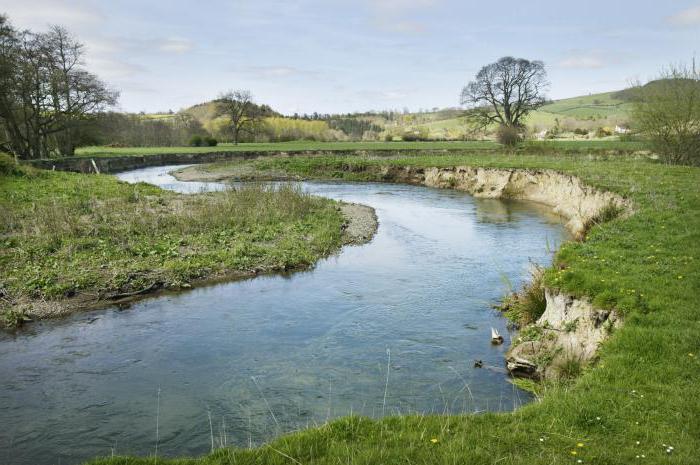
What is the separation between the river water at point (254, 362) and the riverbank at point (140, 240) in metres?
0.91

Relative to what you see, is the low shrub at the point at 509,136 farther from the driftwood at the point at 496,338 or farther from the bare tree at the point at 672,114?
the driftwood at the point at 496,338

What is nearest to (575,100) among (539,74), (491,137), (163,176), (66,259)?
(491,137)

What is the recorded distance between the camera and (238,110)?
95.1 meters

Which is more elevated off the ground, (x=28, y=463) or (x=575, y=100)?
(x=575, y=100)

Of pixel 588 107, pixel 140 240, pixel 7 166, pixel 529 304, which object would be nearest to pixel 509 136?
pixel 7 166

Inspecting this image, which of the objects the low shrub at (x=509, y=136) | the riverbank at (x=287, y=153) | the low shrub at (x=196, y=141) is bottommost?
the riverbank at (x=287, y=153)

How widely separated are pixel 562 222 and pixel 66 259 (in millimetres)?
21584

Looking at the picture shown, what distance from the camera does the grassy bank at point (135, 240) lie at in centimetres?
1418

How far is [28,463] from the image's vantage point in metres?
7.07

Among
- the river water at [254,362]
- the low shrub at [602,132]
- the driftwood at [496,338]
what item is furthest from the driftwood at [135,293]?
the low shrub at [602,132]

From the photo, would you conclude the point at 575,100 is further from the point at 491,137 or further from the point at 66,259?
the point at 66,259

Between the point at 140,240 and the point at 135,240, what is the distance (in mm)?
163

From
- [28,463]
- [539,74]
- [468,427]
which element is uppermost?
[539,74]

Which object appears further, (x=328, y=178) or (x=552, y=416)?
(x=328, y=178)
